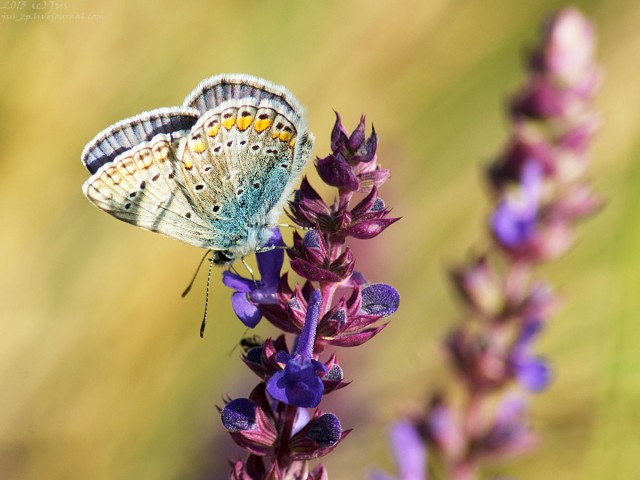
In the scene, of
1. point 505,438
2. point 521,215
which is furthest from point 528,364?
point 521,215

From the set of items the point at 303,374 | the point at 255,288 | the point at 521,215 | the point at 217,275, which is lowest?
the point at 303,374

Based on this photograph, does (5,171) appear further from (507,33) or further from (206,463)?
(507,33)

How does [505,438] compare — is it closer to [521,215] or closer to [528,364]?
[528,364]

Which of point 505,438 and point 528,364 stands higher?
point 528,364

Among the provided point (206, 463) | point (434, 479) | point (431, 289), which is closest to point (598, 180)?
point (431, 289)

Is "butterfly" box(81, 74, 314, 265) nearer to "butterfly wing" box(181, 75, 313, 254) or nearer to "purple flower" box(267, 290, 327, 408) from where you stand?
"butterfly wing" box(181, 75, 313, 254)

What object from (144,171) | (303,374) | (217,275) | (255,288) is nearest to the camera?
(303,374)
